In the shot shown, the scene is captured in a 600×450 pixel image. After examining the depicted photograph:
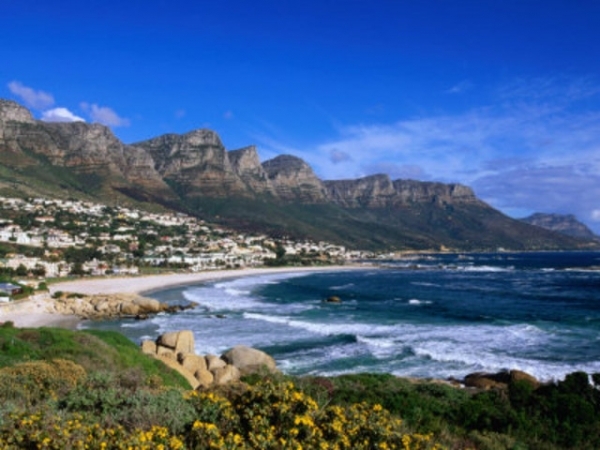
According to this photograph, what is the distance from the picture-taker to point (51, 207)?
4818 inches

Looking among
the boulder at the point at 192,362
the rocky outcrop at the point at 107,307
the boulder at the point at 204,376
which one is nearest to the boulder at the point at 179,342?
the boulder at the point at 192,362

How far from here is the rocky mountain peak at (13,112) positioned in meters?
170

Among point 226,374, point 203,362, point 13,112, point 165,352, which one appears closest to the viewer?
point 226,374

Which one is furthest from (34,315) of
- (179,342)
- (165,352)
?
(165,352)

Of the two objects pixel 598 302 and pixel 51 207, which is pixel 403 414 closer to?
pixel 598 302

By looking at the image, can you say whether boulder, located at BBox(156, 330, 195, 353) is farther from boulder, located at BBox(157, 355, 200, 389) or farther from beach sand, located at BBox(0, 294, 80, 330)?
beach sand, located at BBox(0, 294, 80, 330)

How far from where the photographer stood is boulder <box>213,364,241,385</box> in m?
19.2

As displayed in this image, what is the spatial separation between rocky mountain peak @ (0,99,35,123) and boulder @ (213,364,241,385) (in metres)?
183

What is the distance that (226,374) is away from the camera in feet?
64.0

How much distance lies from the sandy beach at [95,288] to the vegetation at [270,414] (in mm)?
25788

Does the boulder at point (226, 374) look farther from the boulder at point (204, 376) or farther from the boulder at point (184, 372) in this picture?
the boulder at point (184, 372)

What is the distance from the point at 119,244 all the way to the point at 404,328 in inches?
3567

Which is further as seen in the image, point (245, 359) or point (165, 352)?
point (165, 352)

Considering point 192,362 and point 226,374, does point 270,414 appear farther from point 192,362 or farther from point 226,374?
point 192,362
